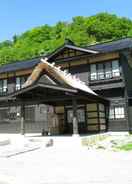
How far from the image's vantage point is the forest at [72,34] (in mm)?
52719

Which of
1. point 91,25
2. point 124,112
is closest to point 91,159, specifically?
point 124,112

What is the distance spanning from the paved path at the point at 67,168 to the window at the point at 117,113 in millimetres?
7915

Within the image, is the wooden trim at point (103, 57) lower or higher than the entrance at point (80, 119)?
higher

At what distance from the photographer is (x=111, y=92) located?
23.5 meters

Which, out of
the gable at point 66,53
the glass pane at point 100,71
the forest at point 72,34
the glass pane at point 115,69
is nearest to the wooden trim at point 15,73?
the gable at point 66,53

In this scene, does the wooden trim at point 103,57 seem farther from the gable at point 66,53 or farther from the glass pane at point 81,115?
the glass pane at point 81,115

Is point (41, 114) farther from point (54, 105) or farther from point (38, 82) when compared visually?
point (38, 82)

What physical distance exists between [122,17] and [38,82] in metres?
43.0

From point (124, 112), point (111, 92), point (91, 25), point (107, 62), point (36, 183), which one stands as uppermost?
point (91, 25)

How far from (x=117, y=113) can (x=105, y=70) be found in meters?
3.59

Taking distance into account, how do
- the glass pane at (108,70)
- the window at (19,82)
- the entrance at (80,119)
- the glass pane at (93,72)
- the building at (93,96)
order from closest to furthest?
1. the building at (93,96)
2. the glass pane at (108,70)
3. the entrance at (80,119)
4. the glass pane at (93,72)
5. the window at (19,82)

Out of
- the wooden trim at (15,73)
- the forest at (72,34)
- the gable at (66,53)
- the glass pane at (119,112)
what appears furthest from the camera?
the forest at (72,34)

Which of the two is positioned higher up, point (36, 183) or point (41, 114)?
point (41, 114)

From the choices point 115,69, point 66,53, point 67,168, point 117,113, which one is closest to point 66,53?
point 66,53
